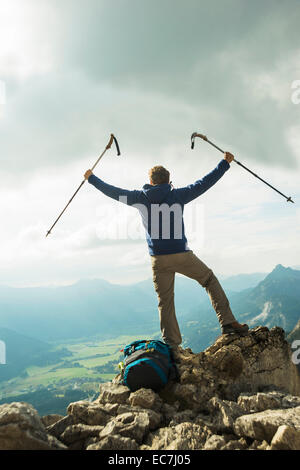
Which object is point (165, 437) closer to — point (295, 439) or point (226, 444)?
point (226, 444)

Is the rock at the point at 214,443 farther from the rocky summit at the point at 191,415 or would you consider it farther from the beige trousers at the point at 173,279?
the beige trousers at the point at 173,279

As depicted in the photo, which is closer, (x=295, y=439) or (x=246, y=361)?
(x=295, y=439)

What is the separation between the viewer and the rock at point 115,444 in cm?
434

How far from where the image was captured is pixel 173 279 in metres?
8.11

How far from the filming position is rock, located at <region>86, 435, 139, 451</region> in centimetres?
434

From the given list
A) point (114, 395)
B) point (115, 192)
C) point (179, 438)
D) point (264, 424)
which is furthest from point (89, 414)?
point (115, 192)

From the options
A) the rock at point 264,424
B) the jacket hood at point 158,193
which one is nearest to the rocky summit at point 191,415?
the rock at point 264,424

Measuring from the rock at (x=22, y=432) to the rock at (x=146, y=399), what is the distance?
1768 mm

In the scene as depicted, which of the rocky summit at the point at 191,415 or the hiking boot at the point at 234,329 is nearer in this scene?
the rocky summit at the point at 191,415
